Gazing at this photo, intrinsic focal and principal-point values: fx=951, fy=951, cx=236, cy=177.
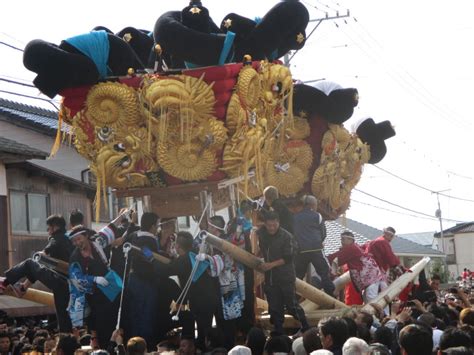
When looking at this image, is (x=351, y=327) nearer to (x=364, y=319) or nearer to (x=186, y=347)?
(x=364, y=319)

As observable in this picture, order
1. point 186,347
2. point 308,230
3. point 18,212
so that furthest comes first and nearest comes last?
point 18,212 < point 308,230 < point 186,347

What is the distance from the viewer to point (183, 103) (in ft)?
36.6

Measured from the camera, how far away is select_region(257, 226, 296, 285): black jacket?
10.8 m

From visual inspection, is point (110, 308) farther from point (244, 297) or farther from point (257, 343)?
point (257, 343)

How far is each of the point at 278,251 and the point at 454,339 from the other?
399 cm

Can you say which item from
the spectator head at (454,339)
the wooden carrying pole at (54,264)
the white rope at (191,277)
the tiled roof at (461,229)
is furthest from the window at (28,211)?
the tiled roof at (461,229)

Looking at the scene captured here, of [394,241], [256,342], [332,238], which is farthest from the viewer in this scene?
[394,241]

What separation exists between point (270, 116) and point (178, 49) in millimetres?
1631

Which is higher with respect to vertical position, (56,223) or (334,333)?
(56,223)

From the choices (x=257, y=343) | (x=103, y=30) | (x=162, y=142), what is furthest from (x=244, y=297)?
(x=103, y=30)

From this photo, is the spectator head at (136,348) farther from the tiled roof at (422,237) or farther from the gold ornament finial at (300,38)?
the tiled roof at (422,237)

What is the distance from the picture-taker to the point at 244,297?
11.5 m

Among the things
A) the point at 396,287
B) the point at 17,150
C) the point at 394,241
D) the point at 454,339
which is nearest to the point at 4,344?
the point at 454,339

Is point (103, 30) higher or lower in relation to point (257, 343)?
higher
